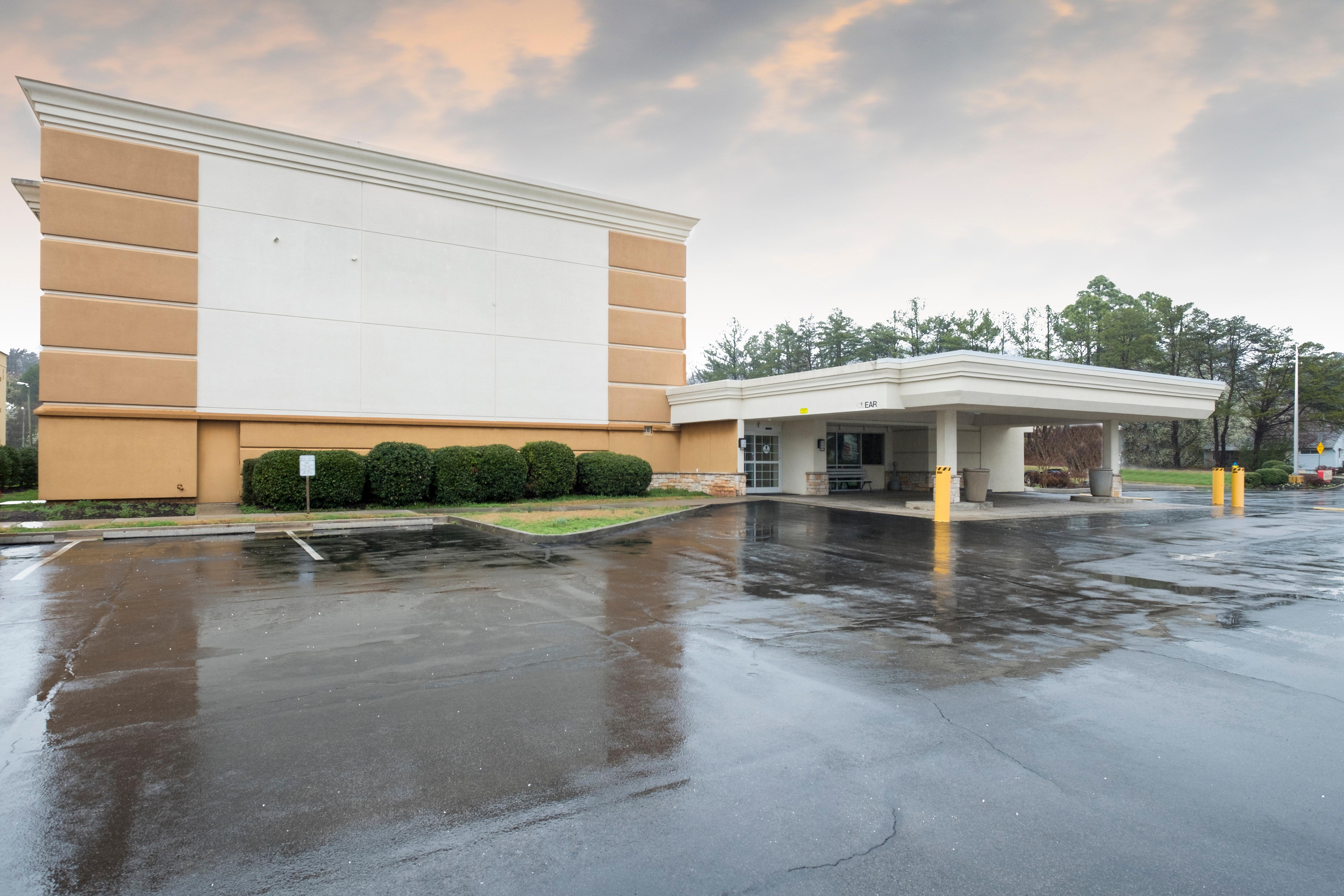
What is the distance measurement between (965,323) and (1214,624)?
55857 mm

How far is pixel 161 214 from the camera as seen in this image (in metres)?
20.2

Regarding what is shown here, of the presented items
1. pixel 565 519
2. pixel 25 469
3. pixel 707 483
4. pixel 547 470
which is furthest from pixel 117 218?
pixel 707 483

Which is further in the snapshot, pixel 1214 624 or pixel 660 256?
pixel 660 256

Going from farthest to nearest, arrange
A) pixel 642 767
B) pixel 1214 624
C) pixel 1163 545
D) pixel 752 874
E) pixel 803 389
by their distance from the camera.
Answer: pixel 803 389
pixel 1163 545
pixel 1214 624
pixel 642 767
pixel 752 874

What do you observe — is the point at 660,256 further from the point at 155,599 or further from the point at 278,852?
the point at 278,852

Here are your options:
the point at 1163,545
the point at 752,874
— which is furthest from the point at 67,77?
the point at 1163,545

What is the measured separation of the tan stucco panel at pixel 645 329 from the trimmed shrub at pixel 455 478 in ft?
27.0

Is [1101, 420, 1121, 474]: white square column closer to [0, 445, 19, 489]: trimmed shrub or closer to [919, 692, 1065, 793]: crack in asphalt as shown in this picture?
[919, 692, 1065, 793]: crack in asphalt

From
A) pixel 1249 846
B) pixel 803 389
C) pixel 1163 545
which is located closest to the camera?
pixel 1249 846

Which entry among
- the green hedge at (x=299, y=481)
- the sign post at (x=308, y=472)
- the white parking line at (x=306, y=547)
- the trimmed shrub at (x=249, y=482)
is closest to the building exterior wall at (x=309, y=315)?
the trimmed shrub at (x=249, y=482)

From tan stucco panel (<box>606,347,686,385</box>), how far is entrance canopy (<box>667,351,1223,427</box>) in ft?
4.25

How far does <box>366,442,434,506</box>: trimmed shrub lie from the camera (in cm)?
2053

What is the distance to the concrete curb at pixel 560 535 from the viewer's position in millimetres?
13719

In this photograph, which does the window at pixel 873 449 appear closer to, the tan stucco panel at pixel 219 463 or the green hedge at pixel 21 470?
the tan stucco panel at pixel 219 463
